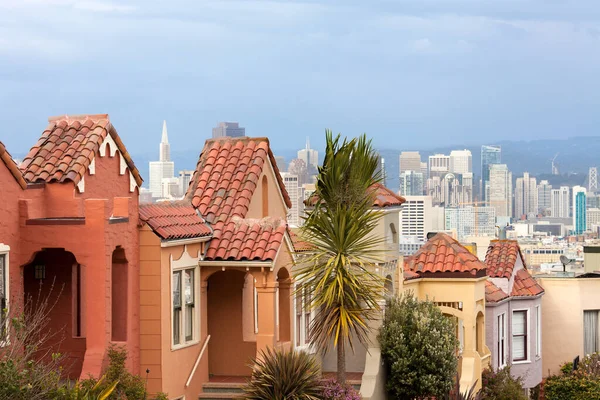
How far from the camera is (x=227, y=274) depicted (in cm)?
2723

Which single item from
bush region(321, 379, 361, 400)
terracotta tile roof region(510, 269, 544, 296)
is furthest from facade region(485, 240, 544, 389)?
bush region(321, 379, 361, 400)

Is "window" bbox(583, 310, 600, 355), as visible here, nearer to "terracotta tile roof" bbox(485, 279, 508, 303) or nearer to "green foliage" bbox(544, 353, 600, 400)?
"green foliage" bbox(544, 353, 600, 400)

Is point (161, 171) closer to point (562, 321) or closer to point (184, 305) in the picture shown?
point (562, 321)

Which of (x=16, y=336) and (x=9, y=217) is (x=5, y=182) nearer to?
(x=9, y=217)

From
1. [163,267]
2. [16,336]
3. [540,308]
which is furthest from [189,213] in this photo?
[540,308]

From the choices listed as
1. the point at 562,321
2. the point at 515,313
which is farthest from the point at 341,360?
the point at 562,321

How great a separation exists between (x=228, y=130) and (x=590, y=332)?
16.5 metres

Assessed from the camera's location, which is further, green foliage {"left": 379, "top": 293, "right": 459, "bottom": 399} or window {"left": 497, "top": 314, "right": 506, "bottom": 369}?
window {"left": 497, "top": 314, "right": 506, "bottom": 369}

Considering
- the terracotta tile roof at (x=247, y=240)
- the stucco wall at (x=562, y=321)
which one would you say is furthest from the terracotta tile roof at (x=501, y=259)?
the terracotta tile roof at (x=247, y=240)

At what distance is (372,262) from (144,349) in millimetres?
5959

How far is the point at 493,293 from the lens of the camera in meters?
37.2

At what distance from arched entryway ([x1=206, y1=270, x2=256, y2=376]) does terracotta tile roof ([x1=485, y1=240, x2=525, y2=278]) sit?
13191mm

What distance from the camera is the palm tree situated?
83.7 feet

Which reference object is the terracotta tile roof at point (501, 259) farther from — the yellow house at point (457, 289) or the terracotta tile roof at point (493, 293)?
the yellow house at point (457, 289)
